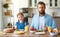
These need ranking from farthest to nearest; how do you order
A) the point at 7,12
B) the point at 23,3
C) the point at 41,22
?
1. the point at 7,12
2. the point at 23,3
3. the point at 41,22

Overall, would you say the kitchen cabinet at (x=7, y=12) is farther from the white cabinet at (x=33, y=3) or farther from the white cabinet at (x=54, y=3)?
the white cabinet at (x=54, y=3)

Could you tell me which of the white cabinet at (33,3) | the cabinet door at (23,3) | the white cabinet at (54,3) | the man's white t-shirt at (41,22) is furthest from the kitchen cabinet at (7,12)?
the man's white t-shirt at (41,22)

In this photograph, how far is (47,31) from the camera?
9.60ft

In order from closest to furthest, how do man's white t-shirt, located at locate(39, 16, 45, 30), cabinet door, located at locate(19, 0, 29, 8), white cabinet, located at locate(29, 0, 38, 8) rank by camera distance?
man's white t-shirt, located at locate(39, 16, 45, 30) → cabinet door, located at locate(19, 0, 29, 8) → white cabinet, located at locate(29, 0, 38, 8)

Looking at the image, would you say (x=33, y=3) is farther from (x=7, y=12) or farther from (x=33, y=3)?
(x=7, y=12)

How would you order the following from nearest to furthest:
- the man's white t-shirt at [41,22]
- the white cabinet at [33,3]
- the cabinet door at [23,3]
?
the man's white t-shirt at [41,22], the cabinet door at [23,3], the white cabinet at [33,3]

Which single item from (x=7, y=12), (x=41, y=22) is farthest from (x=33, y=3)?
(x=41, y=22)

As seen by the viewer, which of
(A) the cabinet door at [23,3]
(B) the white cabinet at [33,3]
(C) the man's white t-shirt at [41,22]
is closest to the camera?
(C) the man's white t-shirt at [41,22]

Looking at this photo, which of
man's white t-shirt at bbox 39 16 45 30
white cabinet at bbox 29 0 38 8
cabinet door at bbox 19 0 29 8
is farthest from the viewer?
white cabinet at bbox 29 0 38 8

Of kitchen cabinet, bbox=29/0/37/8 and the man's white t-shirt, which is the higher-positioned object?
kitchen cabinet, bbox=29/0/37/8

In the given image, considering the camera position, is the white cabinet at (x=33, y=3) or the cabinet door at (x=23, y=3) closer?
the cabinet door at (x=23, y=3)

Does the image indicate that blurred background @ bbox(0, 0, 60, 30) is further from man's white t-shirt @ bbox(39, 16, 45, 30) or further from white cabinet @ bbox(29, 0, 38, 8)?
man's white t-shirt @ bbox(39, 16, 45, 30)

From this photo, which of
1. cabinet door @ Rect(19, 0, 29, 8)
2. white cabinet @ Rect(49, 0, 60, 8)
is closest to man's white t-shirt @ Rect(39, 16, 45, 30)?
cabinet door @ Rect(19, 0, 29, 8)

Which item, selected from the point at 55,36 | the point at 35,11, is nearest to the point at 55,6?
the point at 35,11
